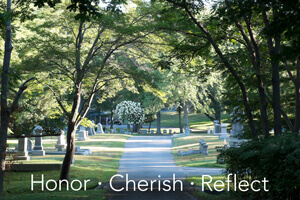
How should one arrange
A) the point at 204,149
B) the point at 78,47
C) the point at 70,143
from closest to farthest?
the point at 70,143
the point at 78,47
the point at 204,149

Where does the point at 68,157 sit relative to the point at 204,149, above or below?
above

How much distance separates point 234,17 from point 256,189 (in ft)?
15.7

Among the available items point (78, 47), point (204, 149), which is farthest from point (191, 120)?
point (78, 47)

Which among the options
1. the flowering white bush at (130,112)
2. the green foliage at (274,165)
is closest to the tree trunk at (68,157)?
the green foliage at (274,165)

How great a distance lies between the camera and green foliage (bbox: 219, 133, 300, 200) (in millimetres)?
6520

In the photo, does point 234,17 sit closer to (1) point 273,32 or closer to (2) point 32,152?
(1) point 273,32

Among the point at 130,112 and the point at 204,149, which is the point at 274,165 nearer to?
the point at 204,149

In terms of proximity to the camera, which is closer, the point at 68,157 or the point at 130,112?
the point at 68,157

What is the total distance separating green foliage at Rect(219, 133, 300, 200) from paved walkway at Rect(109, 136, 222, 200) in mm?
3528

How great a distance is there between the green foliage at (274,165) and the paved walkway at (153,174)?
11.6 ft

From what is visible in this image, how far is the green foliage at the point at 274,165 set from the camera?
652 centimetres

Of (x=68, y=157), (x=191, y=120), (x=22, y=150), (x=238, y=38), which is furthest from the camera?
(x=191, y=120)

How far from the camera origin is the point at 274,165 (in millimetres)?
7254

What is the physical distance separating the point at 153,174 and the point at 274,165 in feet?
37.6
